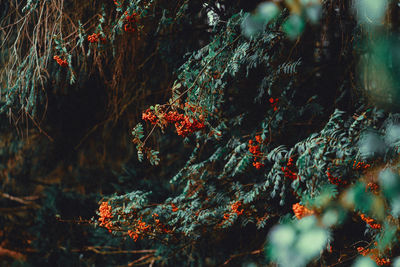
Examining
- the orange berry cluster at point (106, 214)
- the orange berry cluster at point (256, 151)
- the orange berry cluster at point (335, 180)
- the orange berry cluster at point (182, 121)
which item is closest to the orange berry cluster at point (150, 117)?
the orange berry cluster at point (182, 121)

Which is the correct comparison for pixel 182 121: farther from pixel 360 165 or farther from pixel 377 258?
pixel 377 258

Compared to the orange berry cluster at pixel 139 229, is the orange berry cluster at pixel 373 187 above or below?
above

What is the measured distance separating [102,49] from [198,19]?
65 centimetres

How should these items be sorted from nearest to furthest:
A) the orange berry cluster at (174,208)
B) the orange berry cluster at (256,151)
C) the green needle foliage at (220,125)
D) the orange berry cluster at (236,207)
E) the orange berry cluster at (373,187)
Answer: the orange berry cluster at (373,187) → the green needle foliage at (220,125) → the orange berry cluster at (256,151) → the orange berry cluster at (236,207) → the orange berry cluster at (174,208)

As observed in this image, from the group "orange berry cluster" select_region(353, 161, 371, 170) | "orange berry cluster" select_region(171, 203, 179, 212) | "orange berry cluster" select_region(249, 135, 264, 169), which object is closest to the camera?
"orange berry cluster" select_region(353, 161, 371, 170)

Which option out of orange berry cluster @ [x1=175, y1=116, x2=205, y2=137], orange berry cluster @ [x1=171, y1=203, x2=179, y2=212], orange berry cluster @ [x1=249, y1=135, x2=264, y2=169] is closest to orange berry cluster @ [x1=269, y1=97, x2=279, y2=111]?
orange berry cluster @ [x1=249, y1=135, x2=264, y2=169]

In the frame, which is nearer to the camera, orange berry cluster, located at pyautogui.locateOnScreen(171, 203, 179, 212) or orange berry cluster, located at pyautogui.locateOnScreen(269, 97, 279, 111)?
orange berry cluster, located at pyautogui.locateOnScreen(269, 97, 279, 111)

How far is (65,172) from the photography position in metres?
3.35

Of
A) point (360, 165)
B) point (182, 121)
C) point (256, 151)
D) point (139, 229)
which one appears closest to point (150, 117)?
point (182, 121)

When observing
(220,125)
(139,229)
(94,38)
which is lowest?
(139,229)

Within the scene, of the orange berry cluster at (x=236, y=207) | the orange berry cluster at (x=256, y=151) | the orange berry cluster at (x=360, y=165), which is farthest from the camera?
the orange berry cluster at (x=236, y=207)

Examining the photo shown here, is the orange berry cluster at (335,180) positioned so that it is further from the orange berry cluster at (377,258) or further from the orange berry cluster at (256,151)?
the orange berry cluster at (256,151)

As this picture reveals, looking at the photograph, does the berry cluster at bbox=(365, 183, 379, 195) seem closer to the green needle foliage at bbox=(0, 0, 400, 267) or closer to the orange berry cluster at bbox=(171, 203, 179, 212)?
the green needle foliage at bbox=(0, 0, 400, 267)

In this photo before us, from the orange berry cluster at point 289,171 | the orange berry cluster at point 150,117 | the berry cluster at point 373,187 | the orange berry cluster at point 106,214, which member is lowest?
the berry cluster at point 373,187
